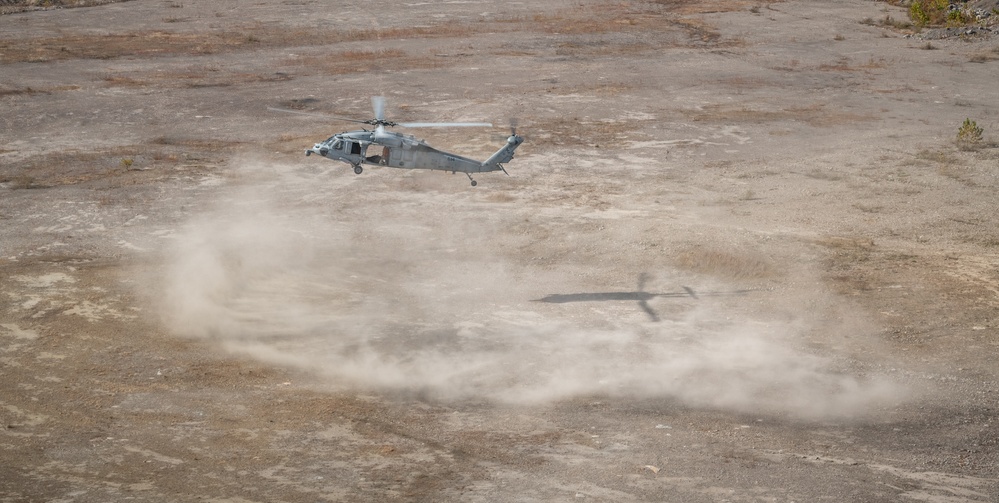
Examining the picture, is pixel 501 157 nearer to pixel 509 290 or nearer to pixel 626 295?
pixel 509 290

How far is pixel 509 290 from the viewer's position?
22531mm

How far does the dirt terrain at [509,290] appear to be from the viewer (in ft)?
51.9

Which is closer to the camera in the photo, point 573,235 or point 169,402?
point 169,402

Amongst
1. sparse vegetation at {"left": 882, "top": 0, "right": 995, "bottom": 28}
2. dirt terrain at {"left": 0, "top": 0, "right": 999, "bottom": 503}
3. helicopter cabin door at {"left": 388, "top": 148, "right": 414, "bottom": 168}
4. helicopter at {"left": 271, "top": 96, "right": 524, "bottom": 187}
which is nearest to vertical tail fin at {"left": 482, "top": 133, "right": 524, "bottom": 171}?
helicopter at {"left": 271, "top": 96, "right": 524, "bottom": 187}

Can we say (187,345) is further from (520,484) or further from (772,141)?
(772,141)

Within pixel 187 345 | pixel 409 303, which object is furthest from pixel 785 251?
pixel 187 345

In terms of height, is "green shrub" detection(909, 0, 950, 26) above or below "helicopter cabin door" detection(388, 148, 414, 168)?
above

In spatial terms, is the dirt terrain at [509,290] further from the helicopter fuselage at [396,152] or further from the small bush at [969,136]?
the helicopter fuselage at [396,152]

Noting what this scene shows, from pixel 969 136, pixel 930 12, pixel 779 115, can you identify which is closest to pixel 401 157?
pixel 779 115

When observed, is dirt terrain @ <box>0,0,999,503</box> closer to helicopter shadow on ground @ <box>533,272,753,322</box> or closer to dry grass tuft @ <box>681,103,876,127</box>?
helicopter shadow on ground @ <box>533,272,753,322</box>

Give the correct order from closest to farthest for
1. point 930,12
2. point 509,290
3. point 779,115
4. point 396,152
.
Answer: point 509,290 < point 396,152 < point 779,115 < point 930,12

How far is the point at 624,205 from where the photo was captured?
27.4m

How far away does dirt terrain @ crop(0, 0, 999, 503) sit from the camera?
15805mm

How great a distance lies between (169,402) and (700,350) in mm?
10209
